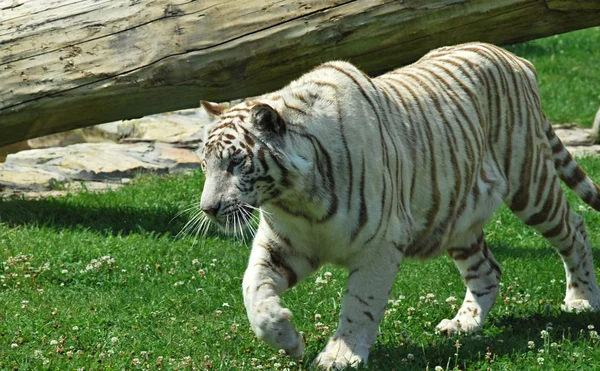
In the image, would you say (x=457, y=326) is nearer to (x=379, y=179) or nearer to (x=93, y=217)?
(x=379, y=179)

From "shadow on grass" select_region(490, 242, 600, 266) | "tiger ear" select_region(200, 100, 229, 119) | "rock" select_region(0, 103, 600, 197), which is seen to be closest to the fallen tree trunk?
"rock" select_region(0, 103, 600, 197)

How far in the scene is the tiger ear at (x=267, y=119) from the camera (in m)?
4.64

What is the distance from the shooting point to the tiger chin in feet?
15.6

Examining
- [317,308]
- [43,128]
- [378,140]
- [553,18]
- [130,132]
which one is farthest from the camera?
[130,132]

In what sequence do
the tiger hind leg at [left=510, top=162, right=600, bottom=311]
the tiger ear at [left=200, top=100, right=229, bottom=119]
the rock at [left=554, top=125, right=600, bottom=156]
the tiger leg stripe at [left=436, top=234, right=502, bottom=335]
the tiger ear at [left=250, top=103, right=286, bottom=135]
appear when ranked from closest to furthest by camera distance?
the tiger ear at [left=250, top=103, right=286, bottom=135] → the tiger ear at [left=200, top=100, right=229, bottom=119] → the tiger leg stripe at [left=436, top=234, right=502, bottom=335] → the tiger hind leg at [left=510, top=162, right=600, bottom=311] → the rock at [left=554, top=125, right=600, bottom=156]

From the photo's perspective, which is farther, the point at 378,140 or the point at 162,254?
the point at 162,254

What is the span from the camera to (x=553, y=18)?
7.23 meters

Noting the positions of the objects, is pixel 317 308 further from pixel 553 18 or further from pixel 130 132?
pixel 130 132

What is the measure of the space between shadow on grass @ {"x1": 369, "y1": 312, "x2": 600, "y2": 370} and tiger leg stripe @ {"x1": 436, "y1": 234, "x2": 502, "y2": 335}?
12cm

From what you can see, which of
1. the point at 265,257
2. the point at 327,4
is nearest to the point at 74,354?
the point at 265,257

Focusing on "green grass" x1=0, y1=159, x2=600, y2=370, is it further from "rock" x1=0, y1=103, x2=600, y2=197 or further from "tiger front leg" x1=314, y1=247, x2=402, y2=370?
"rock" x1=0, y1=103, x2=600, y2=197

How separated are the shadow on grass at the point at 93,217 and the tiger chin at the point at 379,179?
276 cm

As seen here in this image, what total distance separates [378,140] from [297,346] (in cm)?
117

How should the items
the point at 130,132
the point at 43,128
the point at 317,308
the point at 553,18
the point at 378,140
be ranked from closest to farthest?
1. the point at 378,140
2. the point at 317,308
3. the point at 553,18
4. the point at 43,128
5. the point at 130,132
